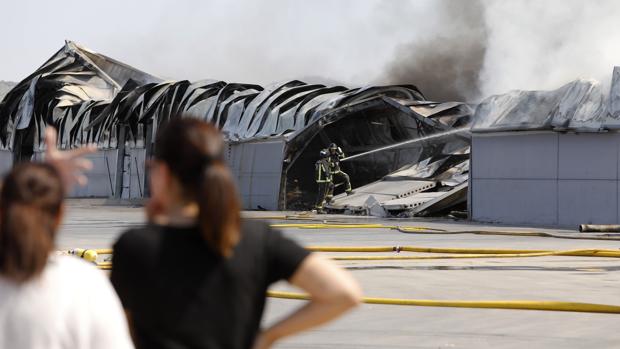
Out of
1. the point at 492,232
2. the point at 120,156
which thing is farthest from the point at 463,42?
the point at 492,232

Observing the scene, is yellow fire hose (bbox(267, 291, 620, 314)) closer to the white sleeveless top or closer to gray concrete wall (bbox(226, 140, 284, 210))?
the white sleeveless top

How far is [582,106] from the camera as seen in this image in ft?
74.0

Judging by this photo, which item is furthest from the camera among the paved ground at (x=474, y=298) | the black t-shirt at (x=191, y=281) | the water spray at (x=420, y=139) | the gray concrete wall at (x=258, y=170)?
the gray concrete wall at (x=258, y=170)

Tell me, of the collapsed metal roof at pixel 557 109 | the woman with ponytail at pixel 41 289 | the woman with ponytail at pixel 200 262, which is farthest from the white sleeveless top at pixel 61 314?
the collapsed metal roof at pixel 557 109

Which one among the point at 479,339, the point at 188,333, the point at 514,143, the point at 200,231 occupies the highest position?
the point at 514,143

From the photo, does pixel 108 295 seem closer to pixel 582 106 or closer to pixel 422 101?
pixel 582 106

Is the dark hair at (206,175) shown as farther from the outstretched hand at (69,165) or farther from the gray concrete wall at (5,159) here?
the gray concrete wall at (5,159)

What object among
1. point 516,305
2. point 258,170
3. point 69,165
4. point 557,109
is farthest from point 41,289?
point 258,170

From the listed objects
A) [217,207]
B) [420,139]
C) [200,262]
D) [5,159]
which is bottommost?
[200,262]

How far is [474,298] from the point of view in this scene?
29.6 feet

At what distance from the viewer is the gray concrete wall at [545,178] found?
22672mm

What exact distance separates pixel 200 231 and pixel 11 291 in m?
0.48

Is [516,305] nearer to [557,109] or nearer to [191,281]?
[191,281]

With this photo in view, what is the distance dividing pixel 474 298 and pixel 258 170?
2497 cm
